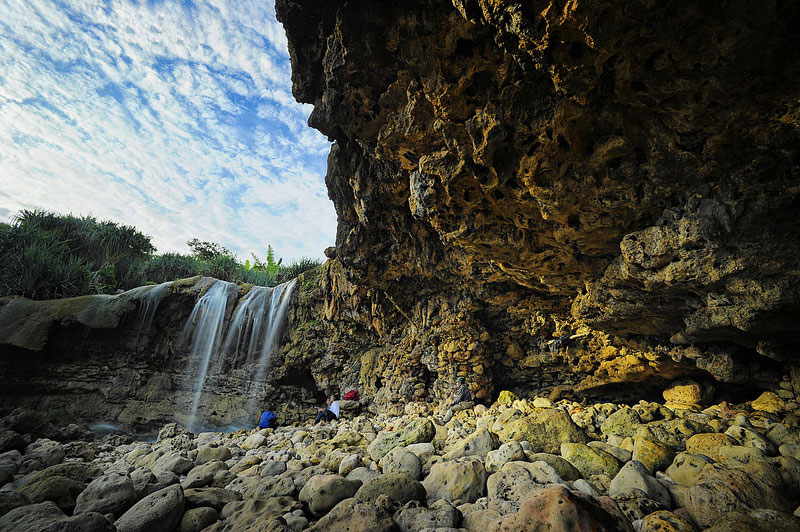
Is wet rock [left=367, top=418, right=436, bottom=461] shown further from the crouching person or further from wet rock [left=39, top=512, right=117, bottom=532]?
wet rock [left=39, top=512, right=117, bottom=532]

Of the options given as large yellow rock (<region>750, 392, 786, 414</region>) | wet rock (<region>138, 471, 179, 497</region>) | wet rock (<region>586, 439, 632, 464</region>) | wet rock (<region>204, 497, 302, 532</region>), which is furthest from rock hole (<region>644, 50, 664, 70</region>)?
wet rock (<region>138, 471, 179, 497</region>)

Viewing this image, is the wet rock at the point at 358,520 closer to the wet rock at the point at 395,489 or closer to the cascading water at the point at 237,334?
the wet rock at the point at 395,489

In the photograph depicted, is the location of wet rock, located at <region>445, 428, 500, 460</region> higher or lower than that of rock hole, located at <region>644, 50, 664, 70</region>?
lower

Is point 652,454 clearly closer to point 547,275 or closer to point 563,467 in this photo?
point 563,467

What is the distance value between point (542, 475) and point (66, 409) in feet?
48.2

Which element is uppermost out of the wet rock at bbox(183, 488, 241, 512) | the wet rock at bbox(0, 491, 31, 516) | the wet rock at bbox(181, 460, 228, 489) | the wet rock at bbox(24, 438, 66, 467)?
the wet rock at bbox(0, 491, 31, 516)

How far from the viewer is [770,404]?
13.7 ft

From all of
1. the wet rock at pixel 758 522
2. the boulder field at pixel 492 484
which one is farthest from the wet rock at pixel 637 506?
the wet rock at pixel 758 522

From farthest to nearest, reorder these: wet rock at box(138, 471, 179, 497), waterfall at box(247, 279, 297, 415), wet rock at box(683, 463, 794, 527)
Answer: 1. waterfall at box(247, 279, 297, 415)
2. wet rock at box(138, 471, 179, 497)
3. wet rock at box(683, 463, 794, 527)

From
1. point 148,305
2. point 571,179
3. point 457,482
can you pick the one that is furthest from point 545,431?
point 148,305

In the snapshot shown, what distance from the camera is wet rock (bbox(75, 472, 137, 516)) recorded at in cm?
283

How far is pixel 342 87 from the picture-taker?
16.0 ft

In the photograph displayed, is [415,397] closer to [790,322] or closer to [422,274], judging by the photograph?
[422,274]

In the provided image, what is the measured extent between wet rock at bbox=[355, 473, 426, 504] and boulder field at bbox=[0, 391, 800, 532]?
1 centimetres
